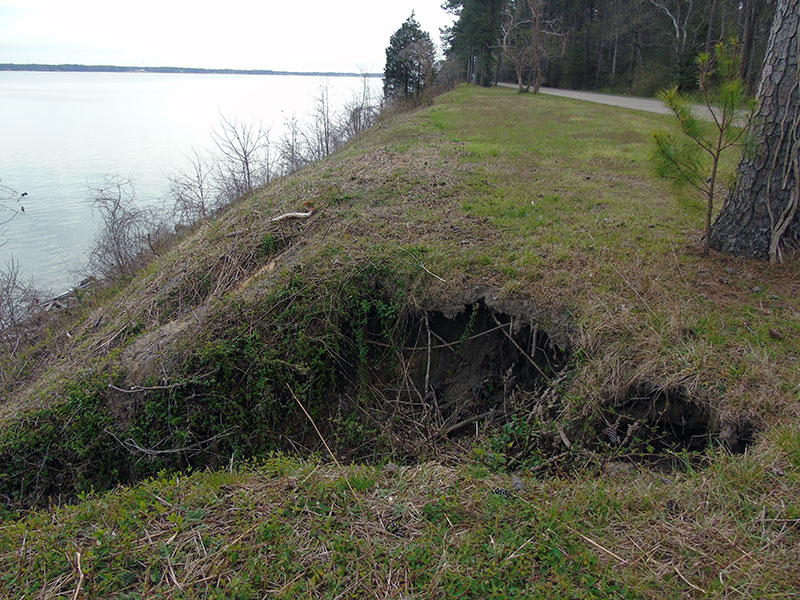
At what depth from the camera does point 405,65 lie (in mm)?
31375

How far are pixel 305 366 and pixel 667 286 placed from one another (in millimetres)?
3400

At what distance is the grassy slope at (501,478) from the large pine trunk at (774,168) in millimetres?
300

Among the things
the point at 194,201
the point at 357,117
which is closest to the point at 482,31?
the point at 357,117

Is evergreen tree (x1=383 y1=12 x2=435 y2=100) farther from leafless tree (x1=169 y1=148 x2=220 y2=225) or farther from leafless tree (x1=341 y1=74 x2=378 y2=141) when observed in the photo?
leafless tree (x1=169 y1=148 x2=220 y2=225)

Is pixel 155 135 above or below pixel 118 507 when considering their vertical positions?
above

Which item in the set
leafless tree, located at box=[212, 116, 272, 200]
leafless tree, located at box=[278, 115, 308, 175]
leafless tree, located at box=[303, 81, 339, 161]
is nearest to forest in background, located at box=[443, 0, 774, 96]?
leafless tree, located at box=[303, 81, 339, 161]

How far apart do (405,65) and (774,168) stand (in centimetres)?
3000

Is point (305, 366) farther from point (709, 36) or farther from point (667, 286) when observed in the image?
point (709, 36)

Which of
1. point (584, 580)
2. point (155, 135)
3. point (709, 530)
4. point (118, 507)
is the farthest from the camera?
point (155, 135)

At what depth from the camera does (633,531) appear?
8.09 feet

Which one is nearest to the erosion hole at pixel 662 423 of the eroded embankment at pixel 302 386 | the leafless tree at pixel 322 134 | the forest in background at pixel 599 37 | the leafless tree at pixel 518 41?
the eroded embankment at pixel 302 386

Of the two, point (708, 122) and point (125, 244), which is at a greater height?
point (708, 122)

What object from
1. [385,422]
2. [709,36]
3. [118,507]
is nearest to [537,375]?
[385,422]

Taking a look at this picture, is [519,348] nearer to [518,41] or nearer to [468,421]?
[468,421]
